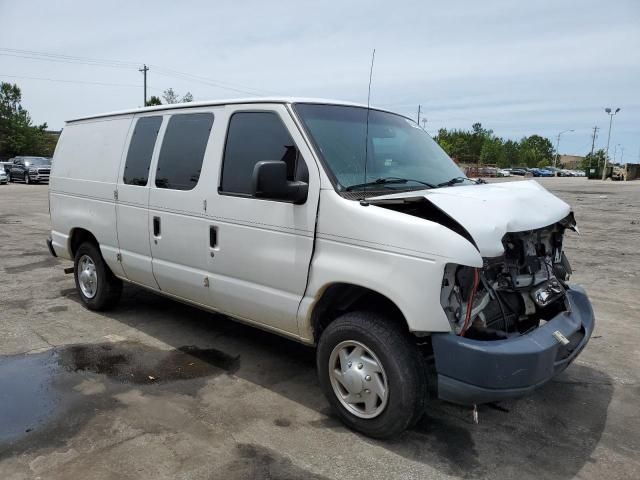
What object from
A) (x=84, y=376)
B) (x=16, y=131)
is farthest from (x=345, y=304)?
(x=16, y=131)

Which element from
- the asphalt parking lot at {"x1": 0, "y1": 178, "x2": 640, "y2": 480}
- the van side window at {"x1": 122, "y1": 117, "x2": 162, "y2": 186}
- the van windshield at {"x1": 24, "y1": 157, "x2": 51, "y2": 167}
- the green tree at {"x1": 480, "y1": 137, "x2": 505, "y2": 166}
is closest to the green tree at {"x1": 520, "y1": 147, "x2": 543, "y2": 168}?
the green tree at {"x1": 480, "y1": 137, "x2": 505, "y2": 166}

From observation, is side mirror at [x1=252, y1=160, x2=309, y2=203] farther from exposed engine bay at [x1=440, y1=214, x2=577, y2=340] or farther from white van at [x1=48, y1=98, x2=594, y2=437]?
exposed engine bay at [x1=440, y1=214, x2=577, y2=340]

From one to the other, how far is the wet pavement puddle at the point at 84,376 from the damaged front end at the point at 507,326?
213cm

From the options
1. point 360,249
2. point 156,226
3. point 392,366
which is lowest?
point 392,366

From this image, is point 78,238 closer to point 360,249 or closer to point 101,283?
point 101,283

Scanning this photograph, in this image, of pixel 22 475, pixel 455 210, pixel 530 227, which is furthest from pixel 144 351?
pixel 530 227

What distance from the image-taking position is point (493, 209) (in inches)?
127

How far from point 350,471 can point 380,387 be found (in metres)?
0.52

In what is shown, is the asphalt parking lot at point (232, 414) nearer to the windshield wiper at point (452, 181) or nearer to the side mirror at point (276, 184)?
the side mirror at point (276, 184)

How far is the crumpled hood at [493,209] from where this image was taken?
2.99 meters

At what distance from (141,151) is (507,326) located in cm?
364

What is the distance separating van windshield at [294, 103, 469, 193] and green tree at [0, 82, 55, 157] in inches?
2723

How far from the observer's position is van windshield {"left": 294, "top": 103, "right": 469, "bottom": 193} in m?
3.70

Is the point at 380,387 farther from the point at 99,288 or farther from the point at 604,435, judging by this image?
the point at 99,288
